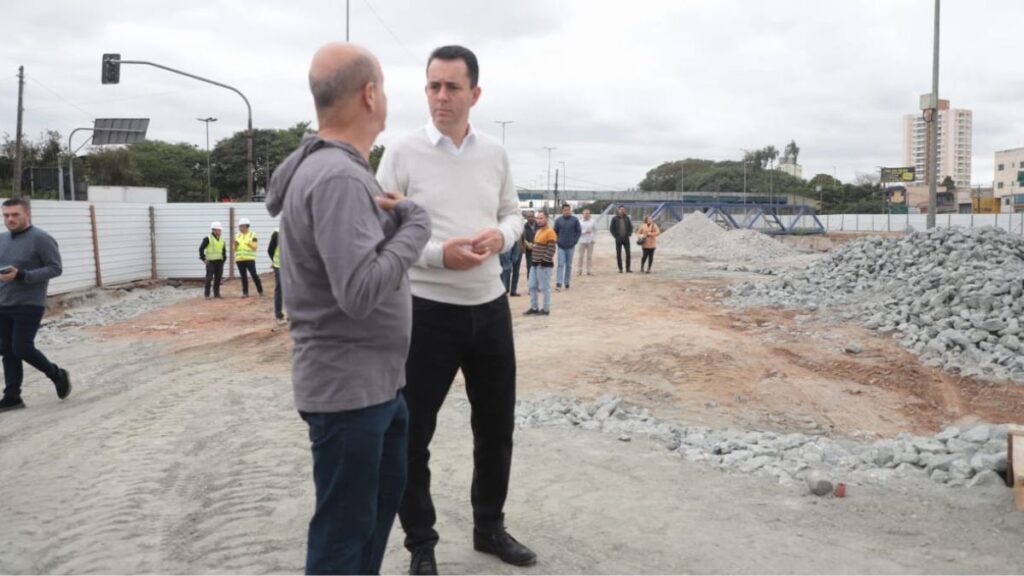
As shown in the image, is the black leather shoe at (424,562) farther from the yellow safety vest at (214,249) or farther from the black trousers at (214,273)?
the black trousers at (214,273)

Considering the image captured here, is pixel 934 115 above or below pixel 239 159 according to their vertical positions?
below

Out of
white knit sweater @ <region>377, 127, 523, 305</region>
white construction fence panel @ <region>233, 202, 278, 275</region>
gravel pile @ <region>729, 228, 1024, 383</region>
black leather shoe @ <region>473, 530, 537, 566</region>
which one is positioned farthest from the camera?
white construction fence panel @ <region>233, 202, 278, 275</region>

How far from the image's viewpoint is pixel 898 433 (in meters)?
7.08

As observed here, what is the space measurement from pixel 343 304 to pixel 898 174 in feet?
297

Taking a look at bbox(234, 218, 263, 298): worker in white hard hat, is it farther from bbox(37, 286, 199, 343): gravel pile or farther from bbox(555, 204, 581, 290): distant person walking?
bbox(555, 204, 581, 290): distant person walking

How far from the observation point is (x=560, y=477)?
4.99m

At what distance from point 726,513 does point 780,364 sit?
5.58 meters

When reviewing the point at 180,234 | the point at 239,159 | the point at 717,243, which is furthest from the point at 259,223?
the point at 239,159

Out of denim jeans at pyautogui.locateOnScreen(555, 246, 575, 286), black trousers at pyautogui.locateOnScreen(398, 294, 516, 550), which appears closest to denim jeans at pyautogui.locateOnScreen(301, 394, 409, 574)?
black trousers at pyautogui.locateOnScreen(398, 294, 516, 550)

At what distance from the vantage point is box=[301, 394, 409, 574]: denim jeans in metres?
2.21

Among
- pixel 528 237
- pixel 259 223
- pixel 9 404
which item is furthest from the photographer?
pixel 259 223

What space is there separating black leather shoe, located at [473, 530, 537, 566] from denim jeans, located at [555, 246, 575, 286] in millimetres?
14070

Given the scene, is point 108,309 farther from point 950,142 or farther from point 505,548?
point 950,142

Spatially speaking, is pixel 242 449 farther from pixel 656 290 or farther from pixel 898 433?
pixel 656 290
